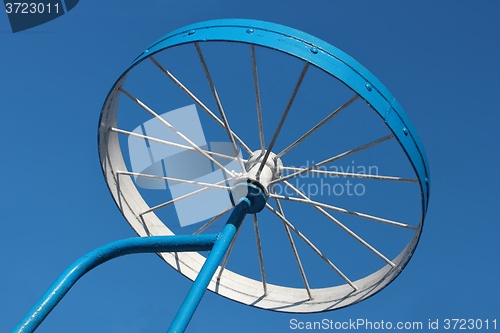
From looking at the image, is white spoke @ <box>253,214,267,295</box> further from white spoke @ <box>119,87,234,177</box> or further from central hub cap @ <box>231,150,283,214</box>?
white spoke @ <box>119,87,234,177</box>

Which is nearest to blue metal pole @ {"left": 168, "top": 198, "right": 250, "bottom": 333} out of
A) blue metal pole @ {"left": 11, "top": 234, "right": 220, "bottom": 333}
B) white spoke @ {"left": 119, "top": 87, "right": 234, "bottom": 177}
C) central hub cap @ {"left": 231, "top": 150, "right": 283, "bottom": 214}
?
blue metal pole @ {"left": 11, "top": 234, "right": 220, "bottom": 333}

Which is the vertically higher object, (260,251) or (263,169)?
(263,169)

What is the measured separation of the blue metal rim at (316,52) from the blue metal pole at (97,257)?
497 centimetres

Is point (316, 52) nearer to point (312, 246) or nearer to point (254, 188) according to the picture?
point (254, 188)

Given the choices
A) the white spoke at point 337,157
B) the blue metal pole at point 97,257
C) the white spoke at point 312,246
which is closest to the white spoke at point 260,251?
the white spoke at point 312,246

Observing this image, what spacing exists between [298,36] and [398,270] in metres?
8.23

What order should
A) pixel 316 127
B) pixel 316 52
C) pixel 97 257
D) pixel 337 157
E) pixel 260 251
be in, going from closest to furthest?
pixel 97 257, pixel 316 52, pixel 316 127, pixel 337 157, pixel 260 251

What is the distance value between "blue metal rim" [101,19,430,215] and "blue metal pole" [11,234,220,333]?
4972mm

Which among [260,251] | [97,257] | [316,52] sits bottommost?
[97,257]

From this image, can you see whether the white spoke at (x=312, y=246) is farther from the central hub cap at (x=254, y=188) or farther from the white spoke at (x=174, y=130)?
the white spoke at (x=174, y=130)

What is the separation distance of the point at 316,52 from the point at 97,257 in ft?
23.2

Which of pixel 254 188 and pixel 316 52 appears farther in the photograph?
pixel 254 188


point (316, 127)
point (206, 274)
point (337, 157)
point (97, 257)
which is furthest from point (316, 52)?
point (97, 257)

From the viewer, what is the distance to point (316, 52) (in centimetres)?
1234
